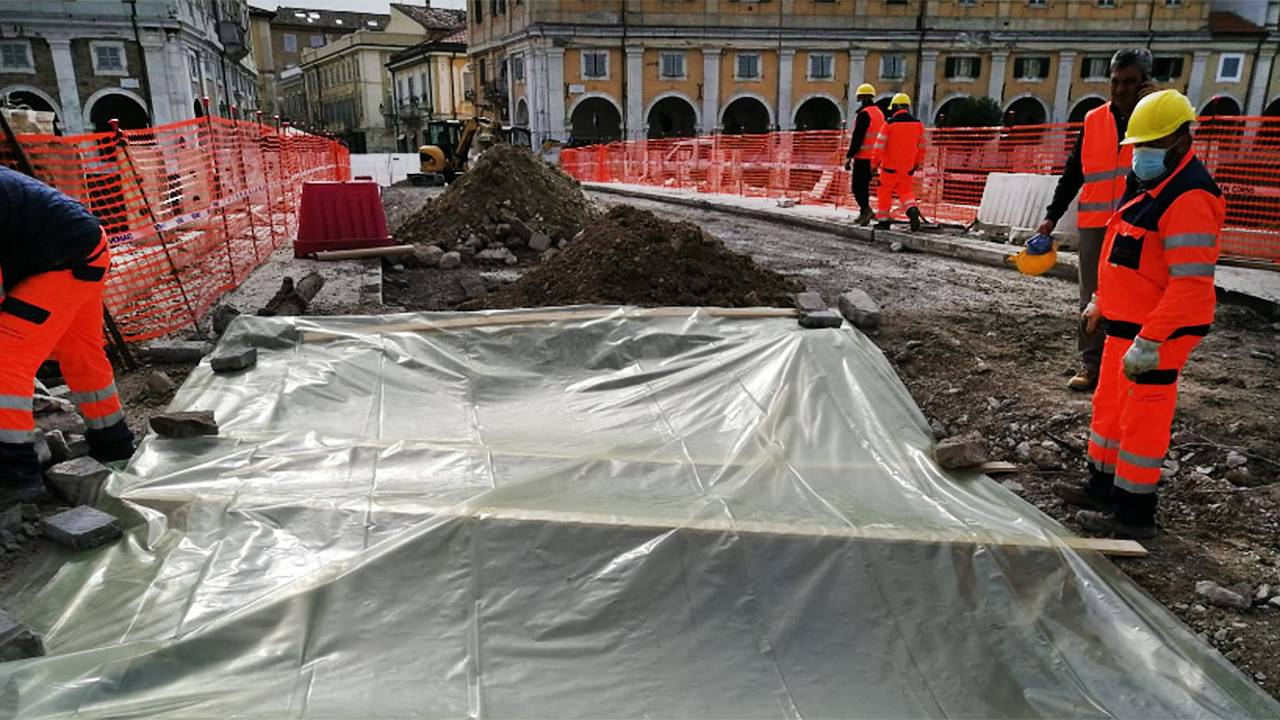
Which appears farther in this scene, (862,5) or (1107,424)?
(862,5)

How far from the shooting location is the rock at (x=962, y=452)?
12.1 ft

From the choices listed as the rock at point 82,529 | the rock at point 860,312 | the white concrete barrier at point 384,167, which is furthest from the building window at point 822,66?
the rock at point 82,529

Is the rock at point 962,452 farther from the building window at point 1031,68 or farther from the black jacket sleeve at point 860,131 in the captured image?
the building window at point 1031,68

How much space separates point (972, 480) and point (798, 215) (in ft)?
35.9

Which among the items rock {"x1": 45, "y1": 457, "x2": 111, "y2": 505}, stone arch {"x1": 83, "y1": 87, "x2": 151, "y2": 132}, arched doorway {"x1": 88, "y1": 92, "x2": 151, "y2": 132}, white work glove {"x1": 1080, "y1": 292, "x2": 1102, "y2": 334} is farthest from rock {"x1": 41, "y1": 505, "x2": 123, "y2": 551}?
arched doorway {"x1": 88, "y1": 92, "x2": 151, "y2": 132}

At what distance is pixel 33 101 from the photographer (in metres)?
29.9

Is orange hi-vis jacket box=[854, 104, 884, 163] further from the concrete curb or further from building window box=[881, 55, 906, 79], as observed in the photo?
building window box=[881, 55, 906, 79]

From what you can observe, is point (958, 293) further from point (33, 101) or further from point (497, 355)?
point (33, 101)

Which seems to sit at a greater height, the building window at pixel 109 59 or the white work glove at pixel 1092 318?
the building window at pixel 109 59

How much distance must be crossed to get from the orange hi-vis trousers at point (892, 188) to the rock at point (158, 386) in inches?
373

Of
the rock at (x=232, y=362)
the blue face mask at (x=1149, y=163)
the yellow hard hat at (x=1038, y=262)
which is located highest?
the blue face mask at (x=1149, y=163)

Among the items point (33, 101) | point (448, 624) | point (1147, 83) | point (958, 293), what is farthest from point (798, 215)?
point (33, 101)

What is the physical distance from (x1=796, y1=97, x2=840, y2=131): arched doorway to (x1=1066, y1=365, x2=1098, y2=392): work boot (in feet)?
137

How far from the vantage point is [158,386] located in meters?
4.95
